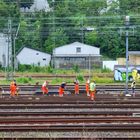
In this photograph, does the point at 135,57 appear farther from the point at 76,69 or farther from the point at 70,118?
the point at 70,118

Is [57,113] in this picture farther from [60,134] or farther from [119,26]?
[119,26]

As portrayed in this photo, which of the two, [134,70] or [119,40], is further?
[119,40]

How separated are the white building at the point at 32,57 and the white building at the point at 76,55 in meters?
1.18

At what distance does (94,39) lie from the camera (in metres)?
45.3

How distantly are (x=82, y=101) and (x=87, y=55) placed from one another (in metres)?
24.7

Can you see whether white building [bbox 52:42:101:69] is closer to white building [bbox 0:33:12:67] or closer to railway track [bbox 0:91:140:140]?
white building [bbox 0:33:12:67]

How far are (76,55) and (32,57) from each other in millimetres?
3988

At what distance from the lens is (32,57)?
4281 centimetres

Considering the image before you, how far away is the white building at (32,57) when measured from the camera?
42.5 meters

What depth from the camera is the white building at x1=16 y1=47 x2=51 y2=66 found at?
139ft

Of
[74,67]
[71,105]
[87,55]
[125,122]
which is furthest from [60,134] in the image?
[87,55]

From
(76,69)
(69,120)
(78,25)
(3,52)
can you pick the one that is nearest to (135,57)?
(76,69)

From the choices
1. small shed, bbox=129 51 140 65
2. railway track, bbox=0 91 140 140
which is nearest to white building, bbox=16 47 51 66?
small shed, bbox=129 51 140 65

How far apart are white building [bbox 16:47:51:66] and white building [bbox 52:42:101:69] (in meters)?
1.18
